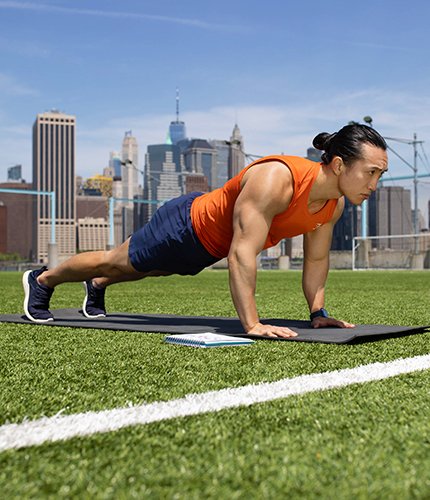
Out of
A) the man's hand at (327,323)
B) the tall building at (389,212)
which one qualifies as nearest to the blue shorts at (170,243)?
the man's hand at (327,323)

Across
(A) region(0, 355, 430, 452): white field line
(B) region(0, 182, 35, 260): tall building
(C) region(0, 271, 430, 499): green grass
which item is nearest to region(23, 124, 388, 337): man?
(C) region(0, 271, 430, 499): green grass

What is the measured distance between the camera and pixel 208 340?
3004 mm

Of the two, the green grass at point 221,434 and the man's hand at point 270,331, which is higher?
the man's hand at point 270,331

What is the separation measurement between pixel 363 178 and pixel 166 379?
1.67m

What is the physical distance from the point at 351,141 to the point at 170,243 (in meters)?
1.12

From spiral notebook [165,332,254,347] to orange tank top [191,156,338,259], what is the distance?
27.0 inches

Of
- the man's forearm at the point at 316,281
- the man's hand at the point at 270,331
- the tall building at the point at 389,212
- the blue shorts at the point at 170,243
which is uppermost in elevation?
the tall building at the point at 389,212

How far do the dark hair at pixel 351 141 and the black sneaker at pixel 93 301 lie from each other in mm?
1834

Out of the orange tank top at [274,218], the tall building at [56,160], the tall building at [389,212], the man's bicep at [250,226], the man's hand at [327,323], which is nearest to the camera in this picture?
the man's bicep at [250,226]

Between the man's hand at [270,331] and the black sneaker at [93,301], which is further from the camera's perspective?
the black sneaker at [93,301]

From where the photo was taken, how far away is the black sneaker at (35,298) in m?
4.19

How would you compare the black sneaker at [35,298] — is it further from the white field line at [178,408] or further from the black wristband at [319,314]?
the white field line at [178,408]

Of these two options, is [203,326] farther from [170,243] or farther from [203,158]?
[203,158]

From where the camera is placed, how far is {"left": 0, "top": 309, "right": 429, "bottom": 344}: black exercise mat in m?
3.20
